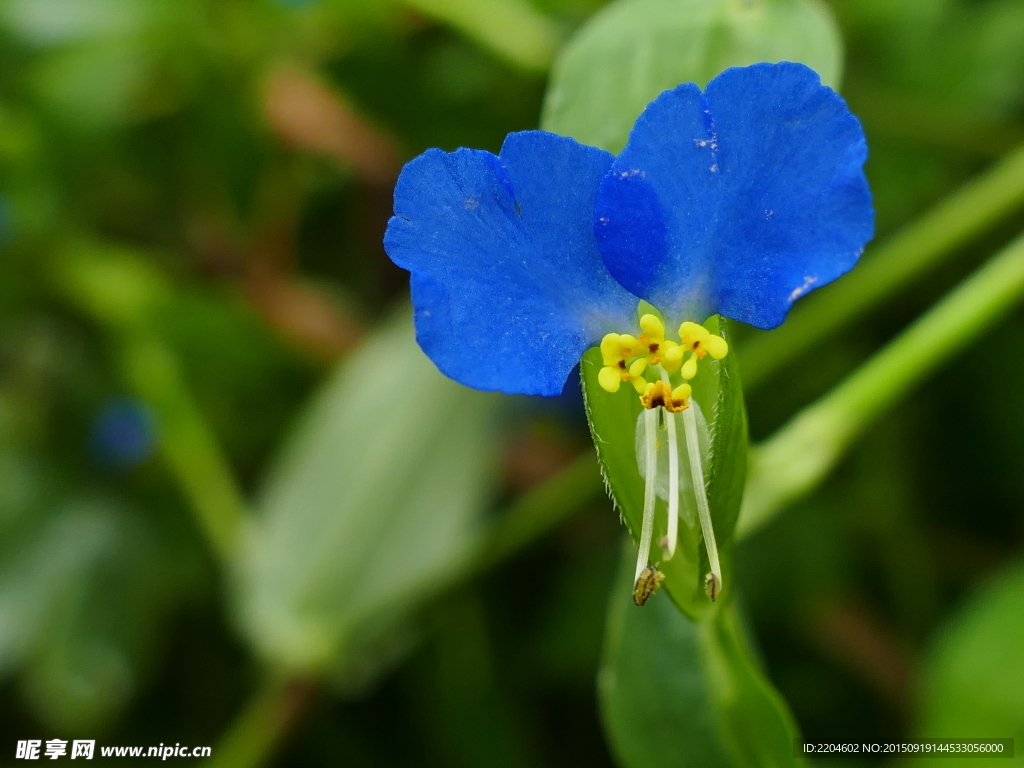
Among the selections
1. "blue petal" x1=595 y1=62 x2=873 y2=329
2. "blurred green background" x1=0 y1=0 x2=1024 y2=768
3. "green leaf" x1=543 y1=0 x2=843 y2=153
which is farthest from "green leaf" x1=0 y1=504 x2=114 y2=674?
"blue petal" x1=595 y1=62 x2=873 y2=329

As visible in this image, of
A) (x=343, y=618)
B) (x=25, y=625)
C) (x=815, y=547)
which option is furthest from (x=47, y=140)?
(x=815, y=547)

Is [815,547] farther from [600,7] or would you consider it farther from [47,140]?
[47,140]

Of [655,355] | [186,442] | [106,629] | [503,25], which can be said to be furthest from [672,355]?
[106,629]

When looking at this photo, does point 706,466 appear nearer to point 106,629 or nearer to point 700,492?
point 700,492

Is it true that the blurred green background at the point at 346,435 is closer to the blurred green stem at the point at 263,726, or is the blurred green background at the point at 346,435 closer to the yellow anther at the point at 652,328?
the blurred green stem at the point at 263,726

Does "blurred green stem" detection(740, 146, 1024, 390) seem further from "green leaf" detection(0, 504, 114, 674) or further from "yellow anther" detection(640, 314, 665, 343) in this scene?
"green leaf" detection(0, 504, 114, 674)
